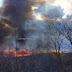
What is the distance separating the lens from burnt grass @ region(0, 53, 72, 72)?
6.66 metres

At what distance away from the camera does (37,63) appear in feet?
23.9

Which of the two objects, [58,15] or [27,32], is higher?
[58,15]

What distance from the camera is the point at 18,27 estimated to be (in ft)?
37.1

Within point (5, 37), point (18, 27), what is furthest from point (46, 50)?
point (5, 37)

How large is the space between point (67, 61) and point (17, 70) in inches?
121

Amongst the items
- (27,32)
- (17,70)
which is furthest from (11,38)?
(17,70)

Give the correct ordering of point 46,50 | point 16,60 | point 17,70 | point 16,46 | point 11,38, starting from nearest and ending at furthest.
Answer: point 17,70
point 16,60
point 46,50
point 16,46
point 11,38

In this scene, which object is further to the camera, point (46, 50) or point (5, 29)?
point (5, 29)

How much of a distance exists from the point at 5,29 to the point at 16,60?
5.45 meters

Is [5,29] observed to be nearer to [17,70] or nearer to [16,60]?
[16,60]

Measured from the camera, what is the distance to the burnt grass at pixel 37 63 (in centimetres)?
666

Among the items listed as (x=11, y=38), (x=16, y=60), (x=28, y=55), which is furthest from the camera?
(x=11, y=38)

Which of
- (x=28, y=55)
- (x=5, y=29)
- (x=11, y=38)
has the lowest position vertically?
(x=28, y=55)

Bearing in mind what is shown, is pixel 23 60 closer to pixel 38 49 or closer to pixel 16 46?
pixel 38 49
